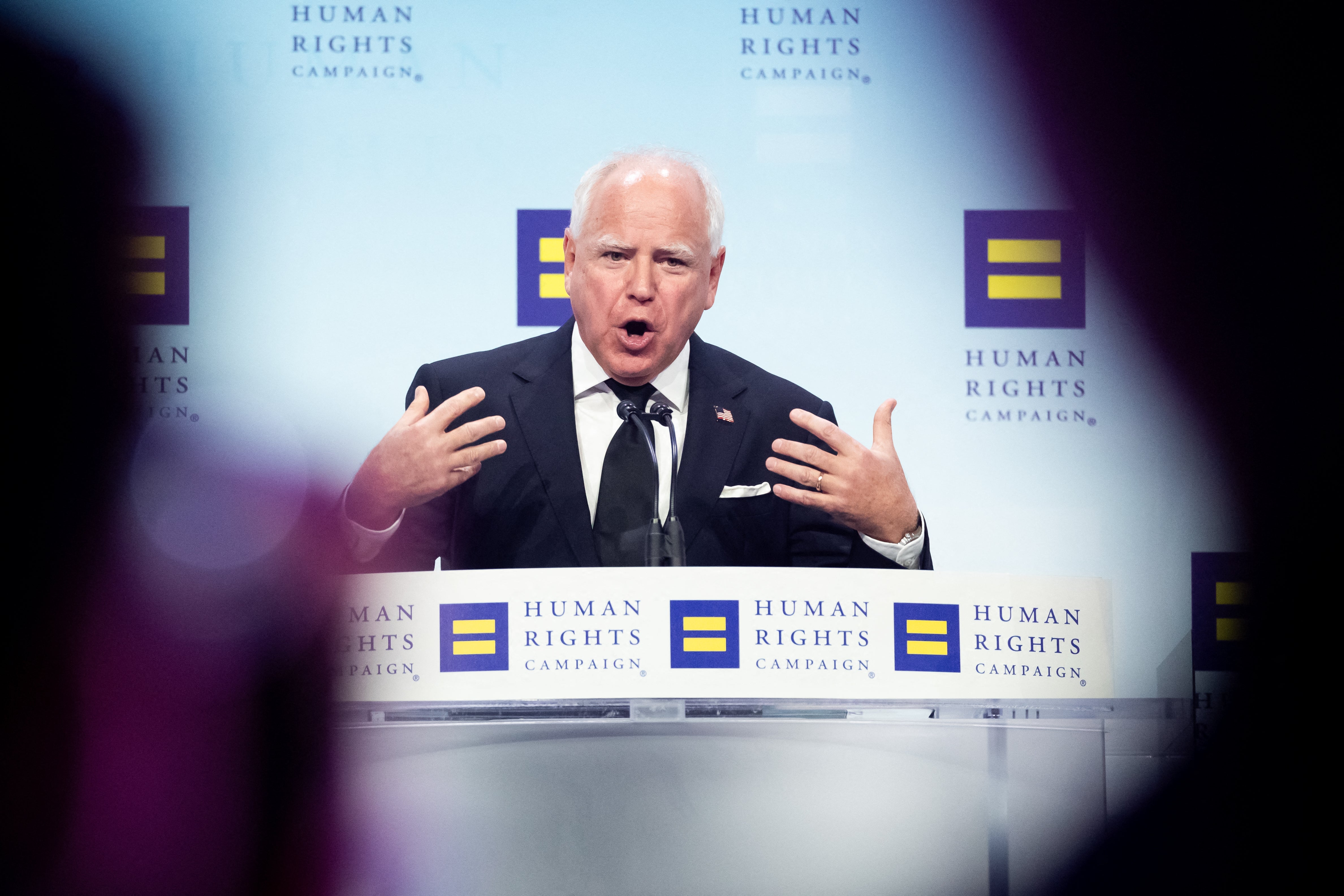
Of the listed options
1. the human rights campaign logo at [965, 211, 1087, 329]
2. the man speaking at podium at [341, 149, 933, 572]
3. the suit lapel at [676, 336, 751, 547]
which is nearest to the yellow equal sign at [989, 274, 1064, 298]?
the human rights campaign logo at [965, 211, 1087, 329]

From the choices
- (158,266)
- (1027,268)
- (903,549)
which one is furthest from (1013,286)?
(158,266)

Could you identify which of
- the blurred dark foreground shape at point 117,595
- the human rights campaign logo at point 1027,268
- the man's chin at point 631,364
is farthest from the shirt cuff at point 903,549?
the human rights campaign logo at point 1027,268

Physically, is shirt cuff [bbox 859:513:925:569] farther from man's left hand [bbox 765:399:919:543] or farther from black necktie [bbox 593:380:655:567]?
black necktie [bbox 593:380:655:567]

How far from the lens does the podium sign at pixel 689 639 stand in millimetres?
1696

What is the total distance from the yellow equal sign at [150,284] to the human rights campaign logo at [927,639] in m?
2.44

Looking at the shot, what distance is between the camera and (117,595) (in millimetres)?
3191

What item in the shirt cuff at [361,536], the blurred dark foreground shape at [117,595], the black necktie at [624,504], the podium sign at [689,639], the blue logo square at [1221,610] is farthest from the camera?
the blue logo square at [1221,610]

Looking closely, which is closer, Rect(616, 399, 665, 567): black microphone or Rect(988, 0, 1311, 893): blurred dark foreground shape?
Rect(616, 399, 665, 567): black microphone

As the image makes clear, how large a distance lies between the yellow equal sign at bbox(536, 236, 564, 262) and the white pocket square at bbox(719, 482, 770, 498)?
1.11m

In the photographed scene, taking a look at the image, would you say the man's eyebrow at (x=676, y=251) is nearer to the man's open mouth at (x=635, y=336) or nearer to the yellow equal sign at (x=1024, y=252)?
A: the man's open mouth at (x=635, y=336)

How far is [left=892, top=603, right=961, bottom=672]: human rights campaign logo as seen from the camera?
1.74m

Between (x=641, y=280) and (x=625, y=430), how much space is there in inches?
12.5

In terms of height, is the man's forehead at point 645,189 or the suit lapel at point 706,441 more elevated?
the man's forehead at point 645,189

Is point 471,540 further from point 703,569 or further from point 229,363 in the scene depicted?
point 229,363
